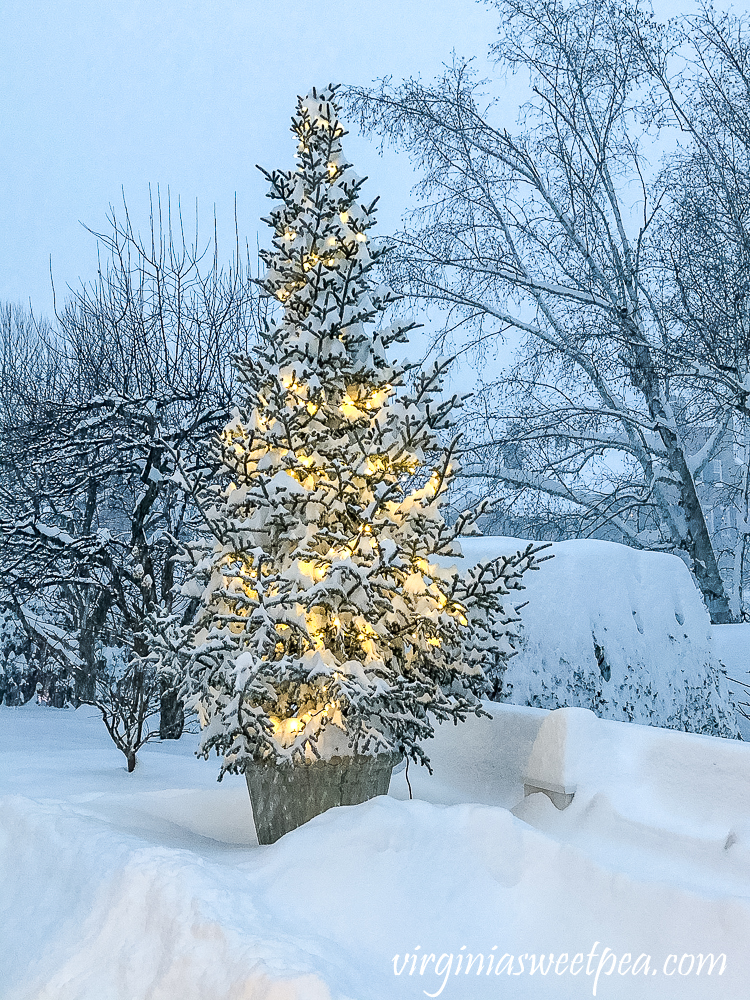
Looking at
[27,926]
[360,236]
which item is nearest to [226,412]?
[360,236]

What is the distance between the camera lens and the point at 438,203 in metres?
12.3

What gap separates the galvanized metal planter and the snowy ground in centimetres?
32

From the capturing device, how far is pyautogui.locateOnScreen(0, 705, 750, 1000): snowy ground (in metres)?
2.84

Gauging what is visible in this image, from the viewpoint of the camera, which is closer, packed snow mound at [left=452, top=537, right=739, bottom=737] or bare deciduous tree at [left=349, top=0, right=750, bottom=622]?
packed snow mound at [left=452, top=537, right=739, bottom=737]

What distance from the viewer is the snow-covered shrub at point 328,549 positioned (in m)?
4.54

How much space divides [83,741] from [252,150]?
151m

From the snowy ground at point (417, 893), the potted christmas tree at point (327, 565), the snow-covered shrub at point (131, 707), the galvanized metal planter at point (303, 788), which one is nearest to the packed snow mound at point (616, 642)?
the potted christmas tree at point (327, 565)

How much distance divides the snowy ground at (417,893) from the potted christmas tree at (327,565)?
615mm

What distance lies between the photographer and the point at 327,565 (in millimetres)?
4703

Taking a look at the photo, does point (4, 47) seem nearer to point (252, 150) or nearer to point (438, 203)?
point (252, 150)

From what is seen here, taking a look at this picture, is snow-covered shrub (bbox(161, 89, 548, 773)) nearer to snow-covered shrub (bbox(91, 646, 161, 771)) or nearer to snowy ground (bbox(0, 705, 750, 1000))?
snowy ground (bbox(0, 705, 750, 1000))

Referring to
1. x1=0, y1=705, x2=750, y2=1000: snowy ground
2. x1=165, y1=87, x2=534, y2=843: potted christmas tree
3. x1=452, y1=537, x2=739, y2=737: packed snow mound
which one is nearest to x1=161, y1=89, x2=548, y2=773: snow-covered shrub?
x1=165, y1=87, x2=534, y2=843: potted christmas tree

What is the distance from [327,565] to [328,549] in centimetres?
18

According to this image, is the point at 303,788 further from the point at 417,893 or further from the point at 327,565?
the point at 417,893
